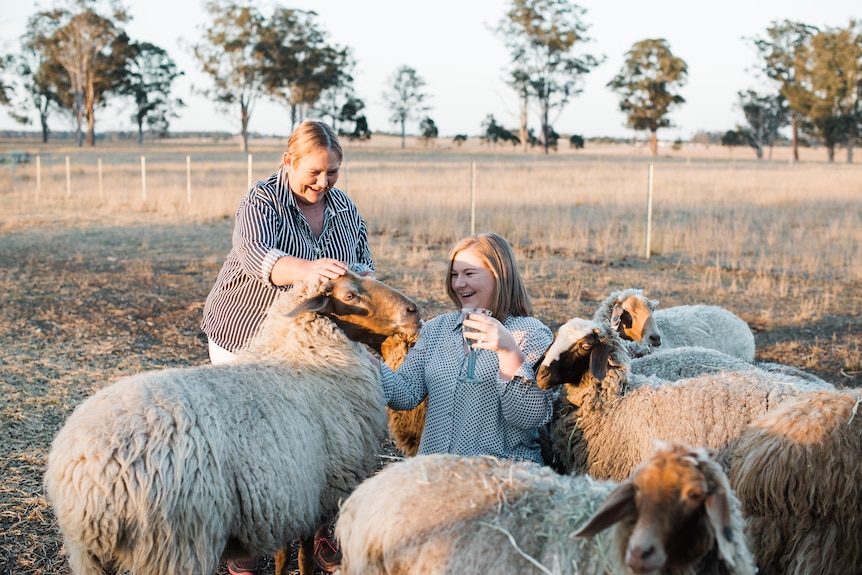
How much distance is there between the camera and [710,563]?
Result: 7.11 ft

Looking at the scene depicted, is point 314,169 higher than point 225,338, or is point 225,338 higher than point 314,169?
point 314,169

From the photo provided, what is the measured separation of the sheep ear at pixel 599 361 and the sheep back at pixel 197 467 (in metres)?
1.21

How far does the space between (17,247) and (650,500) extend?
15232 mm

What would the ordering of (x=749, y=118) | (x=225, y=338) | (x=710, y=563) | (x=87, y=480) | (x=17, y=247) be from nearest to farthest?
1. (x=710, y=563)
2. (x=87, y=480)
3. (x=225, y=338)
4. (x=17, y=247)
5. (x=749, y=118)

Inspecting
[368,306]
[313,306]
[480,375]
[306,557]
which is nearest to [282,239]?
[313,306]

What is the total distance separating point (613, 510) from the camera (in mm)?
2037

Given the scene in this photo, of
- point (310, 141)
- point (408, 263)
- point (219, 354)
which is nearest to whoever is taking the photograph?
point (310, 141)

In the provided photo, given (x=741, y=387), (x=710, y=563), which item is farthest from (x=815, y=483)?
(x=710, y=563)

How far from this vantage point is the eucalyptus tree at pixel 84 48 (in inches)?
2047

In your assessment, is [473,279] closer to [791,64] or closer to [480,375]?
[480,375]

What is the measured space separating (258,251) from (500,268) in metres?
1.19

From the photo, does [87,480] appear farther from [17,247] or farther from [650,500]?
[17,247]

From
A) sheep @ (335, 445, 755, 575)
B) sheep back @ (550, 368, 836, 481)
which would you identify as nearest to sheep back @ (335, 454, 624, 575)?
sheep @ (335, 445, 755, 575)

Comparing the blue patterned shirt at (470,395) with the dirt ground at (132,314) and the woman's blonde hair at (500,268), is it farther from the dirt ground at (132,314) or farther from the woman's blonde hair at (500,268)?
the dirt ground at (132,314)
